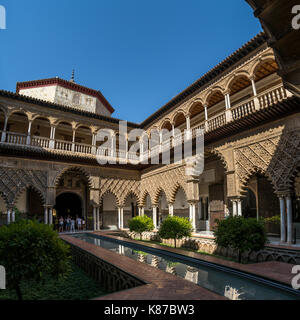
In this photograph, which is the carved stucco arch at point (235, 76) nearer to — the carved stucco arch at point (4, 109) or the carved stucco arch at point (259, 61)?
the carved stucco arch at point (259, 61)

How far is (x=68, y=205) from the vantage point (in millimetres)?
16750

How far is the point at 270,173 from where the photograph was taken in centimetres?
795

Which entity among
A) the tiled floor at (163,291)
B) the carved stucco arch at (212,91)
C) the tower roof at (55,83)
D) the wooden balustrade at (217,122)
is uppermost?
the tower roof at (55,83)

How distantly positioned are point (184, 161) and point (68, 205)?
970cm

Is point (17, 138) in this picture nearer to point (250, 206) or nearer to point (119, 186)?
point (119, 186)

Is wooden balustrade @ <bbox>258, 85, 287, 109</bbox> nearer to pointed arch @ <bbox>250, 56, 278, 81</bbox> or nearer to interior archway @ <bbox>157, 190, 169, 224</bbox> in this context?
pointed arch @ <bbox>250, 56, 278, 81</bbox>

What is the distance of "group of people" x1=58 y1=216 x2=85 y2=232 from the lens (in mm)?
14484

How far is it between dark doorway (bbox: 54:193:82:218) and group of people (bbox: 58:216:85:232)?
2.70 ft

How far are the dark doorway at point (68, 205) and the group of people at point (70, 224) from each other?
82 centimetres

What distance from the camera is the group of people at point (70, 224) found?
14.5 meters

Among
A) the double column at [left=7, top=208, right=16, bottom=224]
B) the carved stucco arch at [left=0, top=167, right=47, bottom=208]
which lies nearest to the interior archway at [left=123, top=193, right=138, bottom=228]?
the carved stucco arch at [left=0, top=167, right=47, bottom=208]

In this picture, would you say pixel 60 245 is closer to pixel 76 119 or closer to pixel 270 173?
pixel 270 173

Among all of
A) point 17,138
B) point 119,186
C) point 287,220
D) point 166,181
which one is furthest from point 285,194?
point 17,138

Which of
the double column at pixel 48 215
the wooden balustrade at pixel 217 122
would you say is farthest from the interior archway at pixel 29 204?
the wooden balustrade at pixel 217 122
